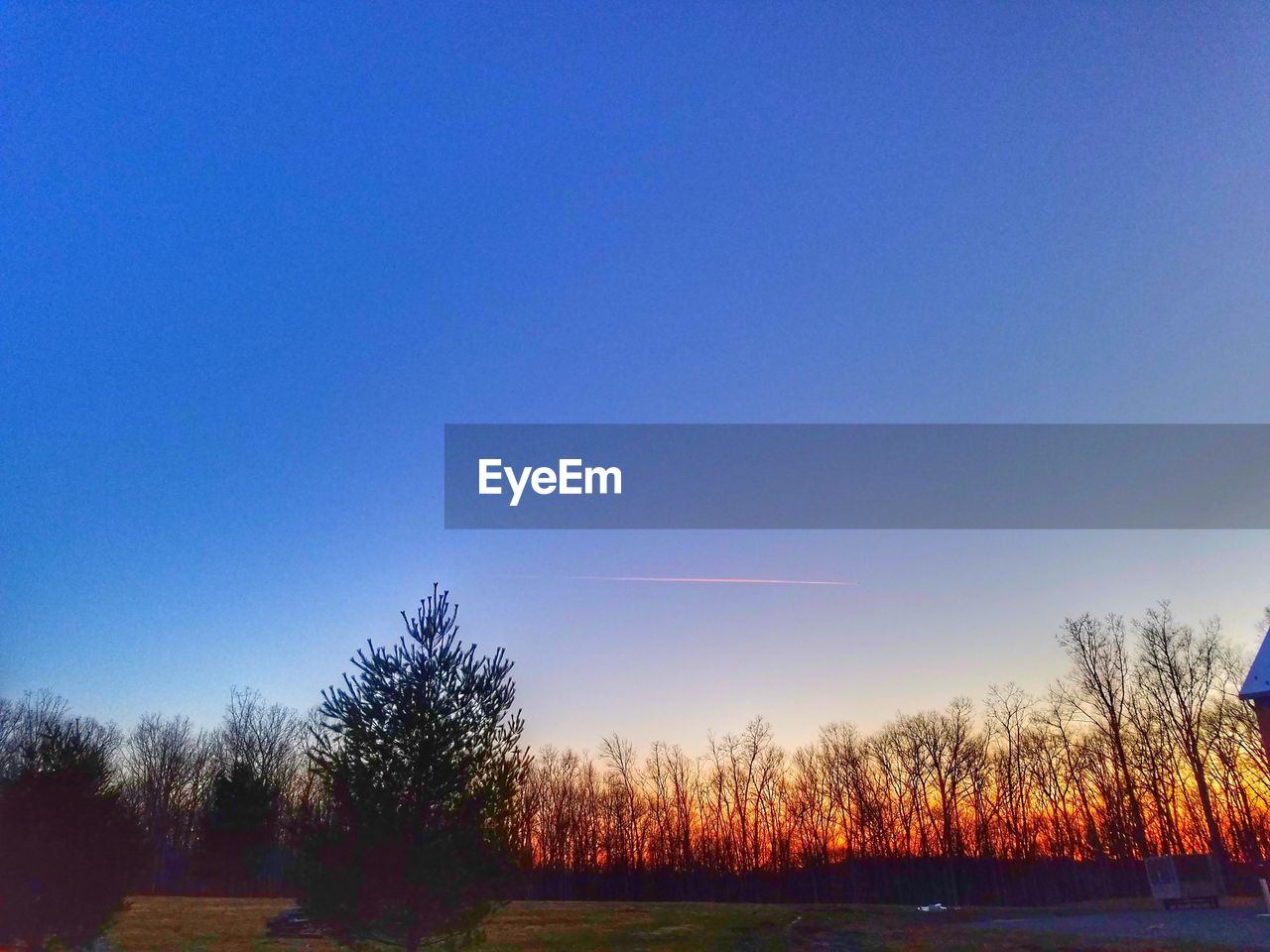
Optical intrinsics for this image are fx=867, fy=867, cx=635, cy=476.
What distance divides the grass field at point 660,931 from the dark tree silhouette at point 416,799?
1558 cm

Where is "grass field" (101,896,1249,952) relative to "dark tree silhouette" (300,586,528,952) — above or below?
below

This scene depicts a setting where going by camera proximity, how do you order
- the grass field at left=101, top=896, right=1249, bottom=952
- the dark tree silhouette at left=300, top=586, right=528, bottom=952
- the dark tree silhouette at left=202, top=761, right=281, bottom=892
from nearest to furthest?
the dark tree silhouette at left=300, top=586, right=528, bottom=952
the grass field at left=101, top=896, right=1249, bottom=952
the dark tree silhouette at left=202, top=761, right=281, bottom=892

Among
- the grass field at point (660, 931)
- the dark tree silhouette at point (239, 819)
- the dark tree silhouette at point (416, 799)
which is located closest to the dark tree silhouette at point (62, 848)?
the dark tree silhouette at point (416, 799)

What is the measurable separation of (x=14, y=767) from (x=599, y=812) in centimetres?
6015

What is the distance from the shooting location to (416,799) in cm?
1412

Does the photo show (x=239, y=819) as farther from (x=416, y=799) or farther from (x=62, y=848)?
(x=416, y=799)

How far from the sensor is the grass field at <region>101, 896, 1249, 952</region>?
92.4 feet

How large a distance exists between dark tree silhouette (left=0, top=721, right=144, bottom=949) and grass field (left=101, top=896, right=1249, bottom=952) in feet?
38.7

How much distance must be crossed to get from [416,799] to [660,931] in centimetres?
2386

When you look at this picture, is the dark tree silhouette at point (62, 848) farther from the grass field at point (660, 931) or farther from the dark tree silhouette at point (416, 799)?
the grass field at point (660, 931)

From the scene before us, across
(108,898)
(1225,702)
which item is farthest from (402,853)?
(1225,702)

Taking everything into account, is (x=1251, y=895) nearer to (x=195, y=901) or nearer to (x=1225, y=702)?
(x=1225, y=702)

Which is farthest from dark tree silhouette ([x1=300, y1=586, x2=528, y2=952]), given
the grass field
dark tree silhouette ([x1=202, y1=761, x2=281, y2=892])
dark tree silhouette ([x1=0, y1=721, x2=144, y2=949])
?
dark tree silhouette ([x1=202, y1=761, x2=281, y2=892])

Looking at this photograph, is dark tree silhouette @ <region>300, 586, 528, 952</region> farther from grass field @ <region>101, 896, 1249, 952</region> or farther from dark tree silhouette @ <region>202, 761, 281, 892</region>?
dark tree silhouette @ <region>202, 761, 281, 892</region>
